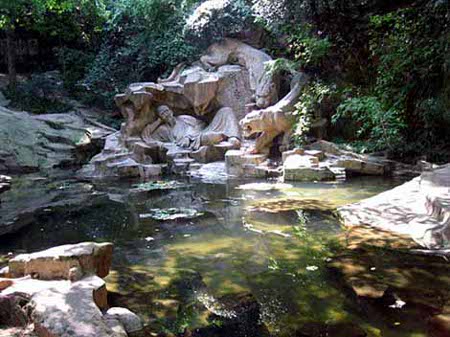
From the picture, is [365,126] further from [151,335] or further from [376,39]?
[151,335]

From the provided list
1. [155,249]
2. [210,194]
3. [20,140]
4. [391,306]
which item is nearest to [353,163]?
[210,194]

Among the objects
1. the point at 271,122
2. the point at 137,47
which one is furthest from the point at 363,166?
the point at 137,47

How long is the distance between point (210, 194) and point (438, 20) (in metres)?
6.42

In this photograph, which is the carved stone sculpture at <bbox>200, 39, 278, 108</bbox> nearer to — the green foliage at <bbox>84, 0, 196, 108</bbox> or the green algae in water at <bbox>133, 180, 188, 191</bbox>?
the green foliage at <bbox>84, 0, 196, 108</bbox>

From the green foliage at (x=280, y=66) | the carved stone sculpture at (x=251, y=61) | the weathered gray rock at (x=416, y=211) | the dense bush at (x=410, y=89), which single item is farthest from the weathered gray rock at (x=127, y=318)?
A: the carved stone sculpture at (x=251, y=61)

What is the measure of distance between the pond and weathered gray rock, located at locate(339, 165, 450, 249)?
1.32 feet

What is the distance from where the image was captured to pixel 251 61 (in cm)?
1472

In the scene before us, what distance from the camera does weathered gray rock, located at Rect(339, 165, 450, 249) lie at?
15.2ft

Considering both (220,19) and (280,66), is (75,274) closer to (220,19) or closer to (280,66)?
(280,66)

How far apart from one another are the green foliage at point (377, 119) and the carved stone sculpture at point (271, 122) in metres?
1.46

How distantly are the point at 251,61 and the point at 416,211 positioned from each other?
1015cm

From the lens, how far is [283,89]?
44.6 ft

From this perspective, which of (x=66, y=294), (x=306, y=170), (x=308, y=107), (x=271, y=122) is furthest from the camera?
(x=271, y=122)

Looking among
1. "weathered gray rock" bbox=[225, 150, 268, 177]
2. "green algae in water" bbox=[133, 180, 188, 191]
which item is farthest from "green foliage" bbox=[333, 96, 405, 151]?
"green algae in water" bbox=[133, 180, 188, 191]
